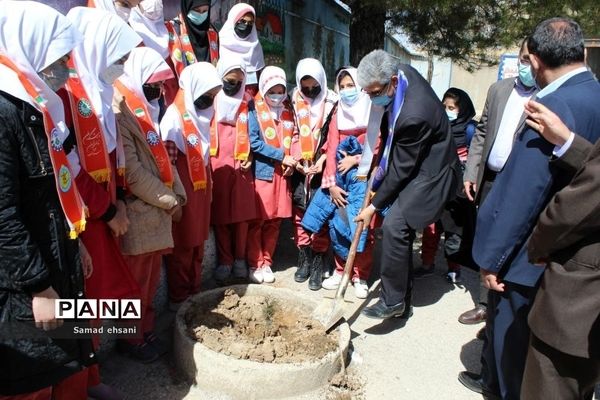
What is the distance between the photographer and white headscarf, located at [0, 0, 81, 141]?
Answer: 5.62ft

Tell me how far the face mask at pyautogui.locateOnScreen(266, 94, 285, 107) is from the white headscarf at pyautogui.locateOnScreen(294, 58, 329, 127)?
0.28 m

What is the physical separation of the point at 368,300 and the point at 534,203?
2135mm

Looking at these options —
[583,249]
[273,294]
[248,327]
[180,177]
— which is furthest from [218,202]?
[583,249]

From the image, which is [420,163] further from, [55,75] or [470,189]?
[55,75]

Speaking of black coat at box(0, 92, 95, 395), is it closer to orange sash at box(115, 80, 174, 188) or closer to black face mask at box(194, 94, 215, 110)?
orange sash at box(115, 80, 174, 188)

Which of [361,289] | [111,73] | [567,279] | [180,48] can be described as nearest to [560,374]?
[567,279]

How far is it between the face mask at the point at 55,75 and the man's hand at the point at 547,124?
196 cm

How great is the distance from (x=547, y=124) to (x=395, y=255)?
1628 mm

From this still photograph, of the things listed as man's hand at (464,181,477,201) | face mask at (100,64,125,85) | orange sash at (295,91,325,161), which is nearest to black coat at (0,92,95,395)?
face mask at (100,64,125,85)

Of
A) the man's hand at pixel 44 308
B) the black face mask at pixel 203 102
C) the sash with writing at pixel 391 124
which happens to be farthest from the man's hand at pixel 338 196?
the man's hand at pixel 44 308

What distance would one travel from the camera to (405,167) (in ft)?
11.0

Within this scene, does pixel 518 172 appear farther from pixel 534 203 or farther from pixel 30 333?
pixel 30 333

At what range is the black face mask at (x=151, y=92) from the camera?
284 cm

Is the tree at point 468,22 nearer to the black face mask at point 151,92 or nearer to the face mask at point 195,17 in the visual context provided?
the face mask at point 195,17
